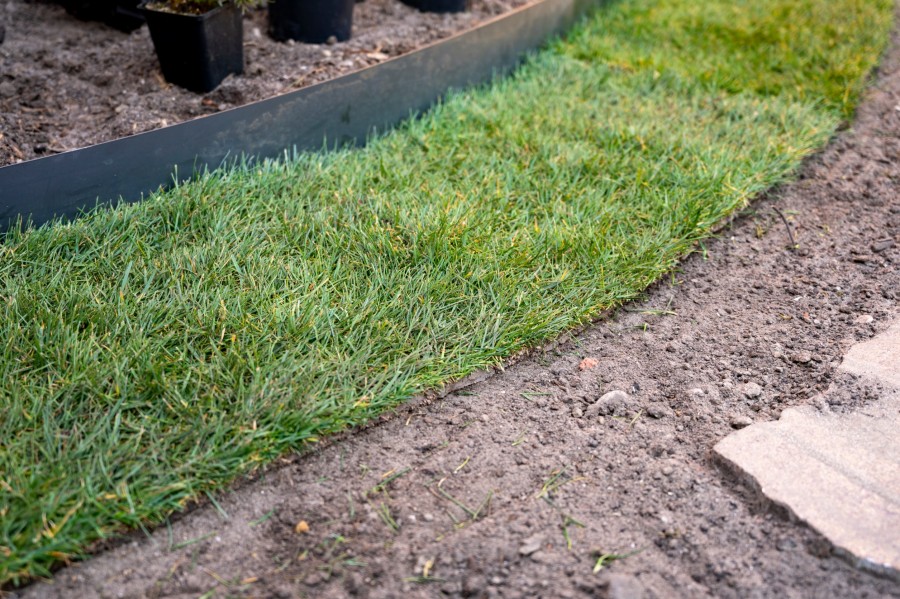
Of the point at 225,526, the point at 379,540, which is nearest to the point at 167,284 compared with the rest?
the point at 225,526

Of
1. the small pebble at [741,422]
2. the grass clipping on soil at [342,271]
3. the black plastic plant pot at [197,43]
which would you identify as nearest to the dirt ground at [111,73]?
the black plastic plant pot at [197,43]

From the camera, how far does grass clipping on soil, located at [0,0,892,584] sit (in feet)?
6.12

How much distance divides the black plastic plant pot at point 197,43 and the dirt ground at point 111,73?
54 millimetres

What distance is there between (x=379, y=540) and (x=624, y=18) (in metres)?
4.30

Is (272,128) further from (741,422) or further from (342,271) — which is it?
(741,422)

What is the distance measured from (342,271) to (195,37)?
1.33 meters

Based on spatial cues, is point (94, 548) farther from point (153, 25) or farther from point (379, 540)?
point (153, 25)

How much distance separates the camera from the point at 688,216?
9.77ft

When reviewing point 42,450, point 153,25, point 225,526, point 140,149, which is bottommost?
point 225,526

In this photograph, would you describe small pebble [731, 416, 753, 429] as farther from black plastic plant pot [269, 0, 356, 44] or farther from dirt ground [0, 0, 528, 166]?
black plastic plant pot [269, 0, 356, 44]

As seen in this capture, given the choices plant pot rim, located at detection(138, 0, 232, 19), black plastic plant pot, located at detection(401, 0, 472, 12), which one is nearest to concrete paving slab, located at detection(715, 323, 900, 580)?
plant pot rim, located at detection(138, 0, 232, 19)

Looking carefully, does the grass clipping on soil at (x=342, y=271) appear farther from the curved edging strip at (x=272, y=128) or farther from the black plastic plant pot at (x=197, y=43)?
the black plastic plant pot at (x=197, y=43)

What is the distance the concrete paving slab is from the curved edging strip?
215cm

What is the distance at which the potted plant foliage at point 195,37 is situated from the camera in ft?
10.2
